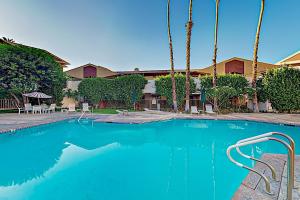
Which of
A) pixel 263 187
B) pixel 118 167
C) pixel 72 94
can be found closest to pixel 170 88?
pixel 72 94

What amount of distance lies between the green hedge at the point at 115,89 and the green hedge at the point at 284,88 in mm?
14071

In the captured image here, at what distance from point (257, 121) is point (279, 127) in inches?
69.6

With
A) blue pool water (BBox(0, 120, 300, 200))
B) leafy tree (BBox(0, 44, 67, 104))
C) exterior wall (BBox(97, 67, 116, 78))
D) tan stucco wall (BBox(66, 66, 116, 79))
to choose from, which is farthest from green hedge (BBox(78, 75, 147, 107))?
tan stucco wall (BBox(66, 66, 116, 79))

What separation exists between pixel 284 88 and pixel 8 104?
2958 cm

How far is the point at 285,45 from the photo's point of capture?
2312 cm

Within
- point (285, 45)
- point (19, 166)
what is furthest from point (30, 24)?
point (285, 45)

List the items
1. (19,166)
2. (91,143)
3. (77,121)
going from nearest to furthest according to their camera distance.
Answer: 1. (19,166)
2. (91,143)
3. (77,121)

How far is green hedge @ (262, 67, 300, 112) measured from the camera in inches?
688

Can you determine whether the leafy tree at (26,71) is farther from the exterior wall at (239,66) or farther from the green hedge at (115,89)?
the exterior wall at (239,66)

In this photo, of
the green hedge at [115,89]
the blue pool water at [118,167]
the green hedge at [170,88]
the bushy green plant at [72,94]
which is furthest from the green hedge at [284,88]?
the bushy green plant at [72,94]

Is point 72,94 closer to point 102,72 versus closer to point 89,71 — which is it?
point 102,72

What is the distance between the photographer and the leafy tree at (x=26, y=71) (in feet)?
53.3

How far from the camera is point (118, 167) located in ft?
18.2

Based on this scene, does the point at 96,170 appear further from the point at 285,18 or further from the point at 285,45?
the point at 285,45
